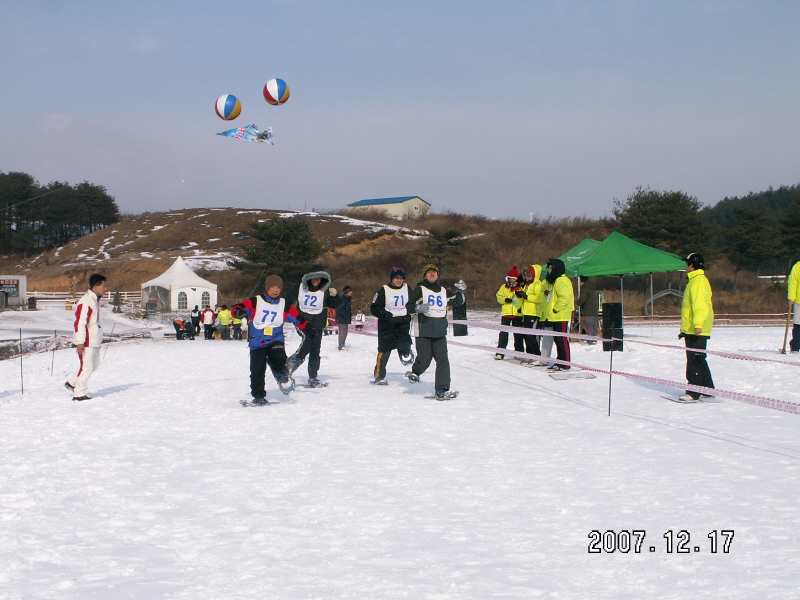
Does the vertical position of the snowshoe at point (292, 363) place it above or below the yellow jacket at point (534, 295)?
below

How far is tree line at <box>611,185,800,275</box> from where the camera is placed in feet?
150

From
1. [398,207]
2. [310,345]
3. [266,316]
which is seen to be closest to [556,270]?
[310,345]

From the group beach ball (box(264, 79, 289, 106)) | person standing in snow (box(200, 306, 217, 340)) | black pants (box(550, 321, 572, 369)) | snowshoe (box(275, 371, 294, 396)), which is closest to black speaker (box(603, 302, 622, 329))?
black pants (box(550, 321, 572, 369))

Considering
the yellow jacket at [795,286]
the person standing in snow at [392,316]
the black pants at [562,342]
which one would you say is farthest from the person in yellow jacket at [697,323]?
the yellow jacket at [795,286]

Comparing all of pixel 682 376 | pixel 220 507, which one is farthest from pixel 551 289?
pixel 220 507

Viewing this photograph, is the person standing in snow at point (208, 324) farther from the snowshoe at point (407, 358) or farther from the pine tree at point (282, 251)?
the pine tree at point (282, 251)

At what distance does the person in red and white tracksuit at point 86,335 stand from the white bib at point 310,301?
2.86m

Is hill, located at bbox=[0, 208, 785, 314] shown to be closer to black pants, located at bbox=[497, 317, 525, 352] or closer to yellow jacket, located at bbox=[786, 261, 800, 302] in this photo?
black pants, located at bbox=[497, 317, 525, 352]

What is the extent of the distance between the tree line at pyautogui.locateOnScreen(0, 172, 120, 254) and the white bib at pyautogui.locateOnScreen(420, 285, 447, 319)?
298 ft

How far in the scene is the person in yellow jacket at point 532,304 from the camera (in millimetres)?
13086

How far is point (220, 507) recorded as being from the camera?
4.65 metres

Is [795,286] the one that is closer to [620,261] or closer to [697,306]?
[697,306]

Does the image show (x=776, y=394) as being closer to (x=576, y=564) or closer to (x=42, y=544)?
(x=576, y=564)

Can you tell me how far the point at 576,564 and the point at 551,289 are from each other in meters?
8.69
